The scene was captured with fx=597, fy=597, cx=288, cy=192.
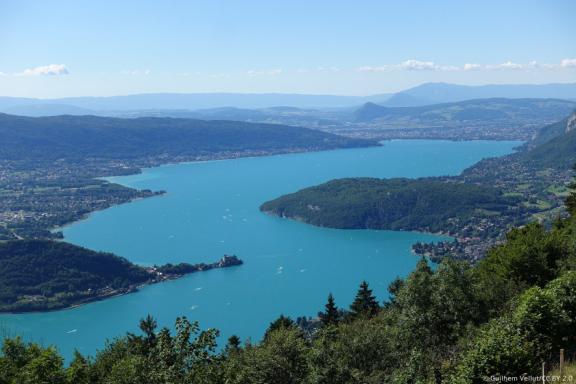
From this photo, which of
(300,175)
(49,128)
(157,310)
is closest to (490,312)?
(157,310)

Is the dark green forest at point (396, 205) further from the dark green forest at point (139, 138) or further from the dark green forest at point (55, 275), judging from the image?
the dark green forest at point (139, 138)

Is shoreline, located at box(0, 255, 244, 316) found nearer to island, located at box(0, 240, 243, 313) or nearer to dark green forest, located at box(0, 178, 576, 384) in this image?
island, located at box(0, 240, 243, 313)

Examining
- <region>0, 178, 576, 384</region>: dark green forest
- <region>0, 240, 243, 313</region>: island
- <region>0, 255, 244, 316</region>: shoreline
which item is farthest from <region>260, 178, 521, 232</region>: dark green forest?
<region>0, 178, 576, 384</region>: dark green forest

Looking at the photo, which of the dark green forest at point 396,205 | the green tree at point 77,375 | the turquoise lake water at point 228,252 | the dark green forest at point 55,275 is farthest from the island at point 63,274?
the green tree at point 77,375

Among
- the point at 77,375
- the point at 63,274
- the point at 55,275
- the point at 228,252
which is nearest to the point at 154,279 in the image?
the point at 63,274

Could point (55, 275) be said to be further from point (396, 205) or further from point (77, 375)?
point (396, 205)

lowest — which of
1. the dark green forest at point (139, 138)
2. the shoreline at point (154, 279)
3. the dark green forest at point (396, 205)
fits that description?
the shoreline at point (154, 279)

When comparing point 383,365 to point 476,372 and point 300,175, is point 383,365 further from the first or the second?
point 300,175
